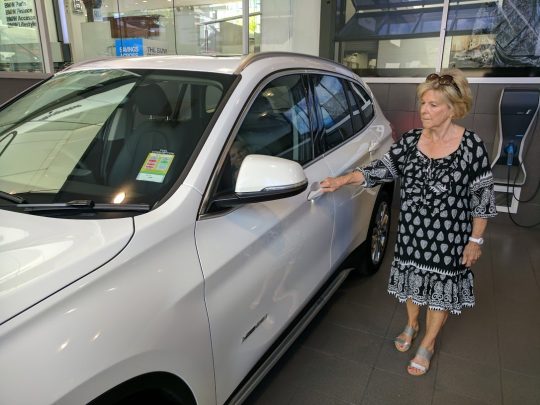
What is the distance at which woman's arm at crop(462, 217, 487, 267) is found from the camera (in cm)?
216

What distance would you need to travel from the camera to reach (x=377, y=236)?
3443 mm

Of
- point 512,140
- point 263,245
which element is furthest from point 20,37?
point 512,140

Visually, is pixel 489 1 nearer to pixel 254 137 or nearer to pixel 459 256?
pixel 459 256

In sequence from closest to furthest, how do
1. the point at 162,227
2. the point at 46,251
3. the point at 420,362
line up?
the point at 46,251, the point at 162,227, the point at 420,362

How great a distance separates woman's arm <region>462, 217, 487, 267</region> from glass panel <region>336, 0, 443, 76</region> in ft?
11.0

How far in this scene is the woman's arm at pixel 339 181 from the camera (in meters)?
2.16

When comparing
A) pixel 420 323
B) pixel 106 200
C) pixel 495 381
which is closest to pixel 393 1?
pixel 420 323

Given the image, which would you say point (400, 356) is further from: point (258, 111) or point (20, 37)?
point (20, 37)

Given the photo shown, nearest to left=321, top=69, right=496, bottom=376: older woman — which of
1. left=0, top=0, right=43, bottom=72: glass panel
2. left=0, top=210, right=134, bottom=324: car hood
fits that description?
left=0, top=210, right=134, bottom=324: car hood

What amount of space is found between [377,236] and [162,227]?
2.43 m

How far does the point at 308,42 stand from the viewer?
5.82 m

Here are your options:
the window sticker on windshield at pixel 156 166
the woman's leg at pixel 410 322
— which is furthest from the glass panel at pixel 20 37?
the woman's leg at pixel 410 322

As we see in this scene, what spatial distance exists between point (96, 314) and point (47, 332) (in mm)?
118

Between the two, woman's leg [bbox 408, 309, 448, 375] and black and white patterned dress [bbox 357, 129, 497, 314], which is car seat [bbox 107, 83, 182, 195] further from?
woman's leg [bbox 408, 309, 448, 375]
